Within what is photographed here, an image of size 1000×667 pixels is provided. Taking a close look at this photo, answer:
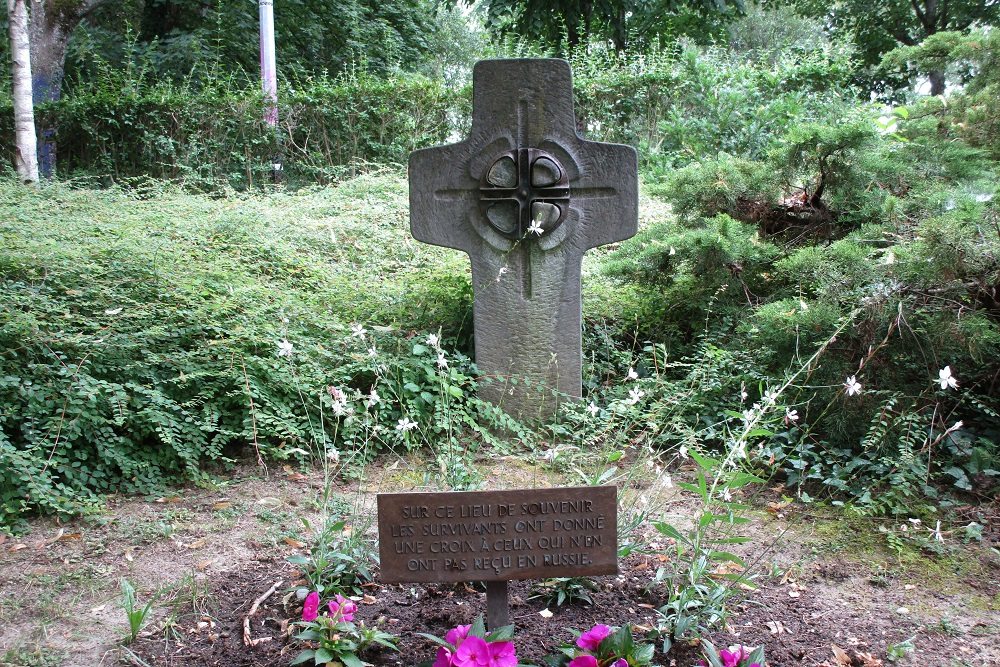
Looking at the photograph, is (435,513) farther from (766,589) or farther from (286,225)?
(286,225)

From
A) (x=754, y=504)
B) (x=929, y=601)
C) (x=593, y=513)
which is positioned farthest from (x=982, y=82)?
(x=593, y=513)

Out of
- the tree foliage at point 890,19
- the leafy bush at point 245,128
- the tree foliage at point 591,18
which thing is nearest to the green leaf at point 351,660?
the leafy bush at point 245,128

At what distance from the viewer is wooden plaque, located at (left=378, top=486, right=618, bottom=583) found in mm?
2348

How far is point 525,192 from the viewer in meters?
4.38

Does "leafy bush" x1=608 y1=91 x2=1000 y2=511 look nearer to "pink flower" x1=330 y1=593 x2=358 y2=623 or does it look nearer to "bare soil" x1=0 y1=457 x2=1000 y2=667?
"bare soil" x1=0 y1=457 x2=1000 y2=667

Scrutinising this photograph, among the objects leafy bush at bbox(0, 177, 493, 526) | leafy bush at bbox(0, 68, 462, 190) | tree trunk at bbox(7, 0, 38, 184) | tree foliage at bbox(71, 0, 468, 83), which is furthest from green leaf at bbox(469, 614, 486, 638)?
tree foliage at bbox(71, 0, 468, 83)

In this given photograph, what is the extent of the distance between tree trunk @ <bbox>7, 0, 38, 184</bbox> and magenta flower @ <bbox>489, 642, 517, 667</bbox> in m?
8.39

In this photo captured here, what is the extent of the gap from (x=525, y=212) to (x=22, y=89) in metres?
7.27

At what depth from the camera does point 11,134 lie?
11.1 meters

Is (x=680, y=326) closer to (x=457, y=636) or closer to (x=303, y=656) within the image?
(x=457, y=636)

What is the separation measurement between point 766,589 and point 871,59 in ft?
64.1

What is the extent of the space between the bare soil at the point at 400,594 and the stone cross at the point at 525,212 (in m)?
1.10

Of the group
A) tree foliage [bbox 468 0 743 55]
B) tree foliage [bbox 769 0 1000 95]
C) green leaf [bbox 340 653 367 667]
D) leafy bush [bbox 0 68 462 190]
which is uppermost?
tree foliage [bbox 769 0 1000 95]

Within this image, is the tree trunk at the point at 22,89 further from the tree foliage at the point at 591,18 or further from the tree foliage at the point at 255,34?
the tree foliage at the point at 591,18
